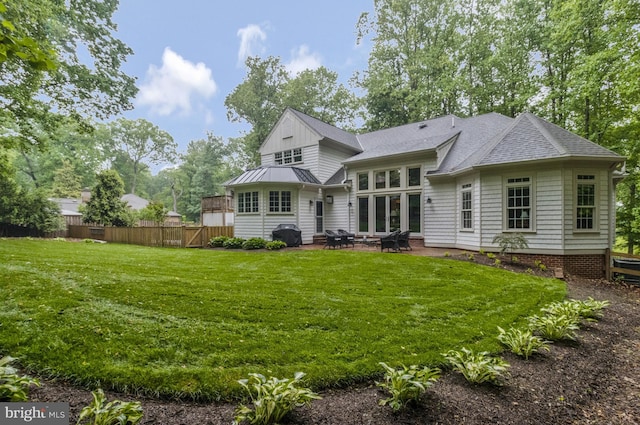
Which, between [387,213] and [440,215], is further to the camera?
[387,213]

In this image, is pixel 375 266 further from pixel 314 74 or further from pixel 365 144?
pixel 314 74

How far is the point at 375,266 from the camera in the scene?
8070 mm

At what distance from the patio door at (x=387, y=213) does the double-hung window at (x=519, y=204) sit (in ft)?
15.2

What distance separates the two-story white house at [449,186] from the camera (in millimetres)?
8594

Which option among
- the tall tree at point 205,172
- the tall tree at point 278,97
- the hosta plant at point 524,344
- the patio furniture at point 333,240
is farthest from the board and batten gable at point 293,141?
the tall tree at point 205,172

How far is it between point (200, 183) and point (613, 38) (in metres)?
40.2

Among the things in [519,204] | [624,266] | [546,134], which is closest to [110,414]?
[519,204]

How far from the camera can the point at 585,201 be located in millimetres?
8680

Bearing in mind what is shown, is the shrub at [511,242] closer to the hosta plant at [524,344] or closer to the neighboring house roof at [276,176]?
the hosta plant at [524,344]

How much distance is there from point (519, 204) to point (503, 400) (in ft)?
28.2

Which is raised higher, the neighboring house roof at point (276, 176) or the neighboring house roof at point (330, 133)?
the neighboring house roof at point (330, 133)

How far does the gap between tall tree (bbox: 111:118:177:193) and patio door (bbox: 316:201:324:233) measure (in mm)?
39686

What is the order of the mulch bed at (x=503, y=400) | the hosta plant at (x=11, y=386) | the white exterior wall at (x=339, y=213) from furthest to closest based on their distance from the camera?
the white exterior wall at (x=339, y=213) → the mulch bed at (x=503, y=400) → the hosta plant at (x=11, y=386)

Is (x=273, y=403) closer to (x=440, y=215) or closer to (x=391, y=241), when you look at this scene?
(x=391, y=241)
